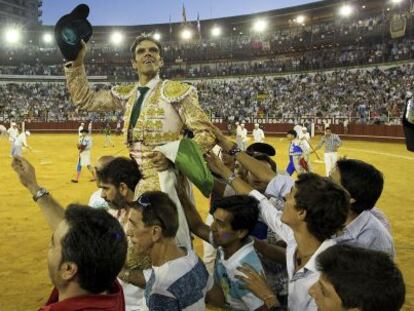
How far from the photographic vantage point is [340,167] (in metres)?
3.16

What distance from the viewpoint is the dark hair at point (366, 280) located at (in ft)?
5.24

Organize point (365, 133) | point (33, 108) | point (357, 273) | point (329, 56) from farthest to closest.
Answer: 1. point (33, 108)
2. point (329, 56)
3. point (365, 133)
4. point (357, 273)

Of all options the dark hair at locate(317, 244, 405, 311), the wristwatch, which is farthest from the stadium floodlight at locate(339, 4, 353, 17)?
the dark hair at locate(317, 244, 405, 311)

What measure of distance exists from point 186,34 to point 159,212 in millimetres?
49209

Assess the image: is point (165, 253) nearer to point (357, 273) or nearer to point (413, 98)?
point (357, 273)

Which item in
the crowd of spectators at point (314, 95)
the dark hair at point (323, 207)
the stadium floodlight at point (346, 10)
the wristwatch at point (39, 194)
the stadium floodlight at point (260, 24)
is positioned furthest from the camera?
the stadium floodlight at point (260, 24)

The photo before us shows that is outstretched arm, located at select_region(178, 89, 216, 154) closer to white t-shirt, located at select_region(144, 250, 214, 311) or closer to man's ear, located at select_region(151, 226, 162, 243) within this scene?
man's ear, located at select_region(151, 226, 162, 243)

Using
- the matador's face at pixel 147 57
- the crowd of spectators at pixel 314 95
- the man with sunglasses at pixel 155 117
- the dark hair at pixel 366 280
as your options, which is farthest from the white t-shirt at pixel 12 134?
the crowd of spectators at pixel 314 95

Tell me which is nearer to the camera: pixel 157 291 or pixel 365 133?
pixel 157 291

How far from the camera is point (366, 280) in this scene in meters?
1.62

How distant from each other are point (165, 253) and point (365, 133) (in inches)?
1146

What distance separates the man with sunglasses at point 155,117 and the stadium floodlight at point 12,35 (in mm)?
54253

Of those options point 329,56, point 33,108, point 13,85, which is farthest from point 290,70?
point 13,85

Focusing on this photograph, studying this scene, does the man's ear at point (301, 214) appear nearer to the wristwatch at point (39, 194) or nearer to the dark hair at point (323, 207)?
the dark hair at point (323, 207)
